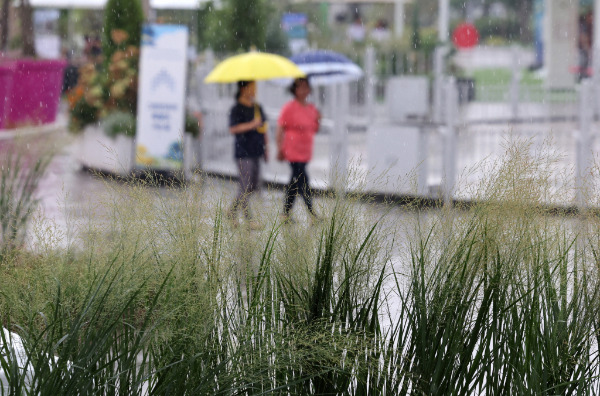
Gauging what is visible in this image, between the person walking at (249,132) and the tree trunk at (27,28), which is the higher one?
the tree trunk at (27,28)

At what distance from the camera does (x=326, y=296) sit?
7.63 ft

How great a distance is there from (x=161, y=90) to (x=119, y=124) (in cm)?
108

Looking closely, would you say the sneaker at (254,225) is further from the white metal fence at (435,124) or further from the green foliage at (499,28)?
the green foliage at (499,28)

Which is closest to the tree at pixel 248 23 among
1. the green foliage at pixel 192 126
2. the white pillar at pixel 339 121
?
the green foliage at pixel 192 126

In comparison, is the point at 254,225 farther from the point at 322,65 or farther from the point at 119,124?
the point at 322,65

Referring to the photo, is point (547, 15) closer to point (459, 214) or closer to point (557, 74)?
point (557, 74)

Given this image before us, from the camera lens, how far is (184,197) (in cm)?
230

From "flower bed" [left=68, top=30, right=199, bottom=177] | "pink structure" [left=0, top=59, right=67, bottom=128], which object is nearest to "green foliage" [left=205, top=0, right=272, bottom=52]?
"pink structure" [left=0, top=59, right=67, bottom=128]

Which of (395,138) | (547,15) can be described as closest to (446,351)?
(395,138)

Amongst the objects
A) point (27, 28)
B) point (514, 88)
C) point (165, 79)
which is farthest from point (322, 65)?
point (27, 28)

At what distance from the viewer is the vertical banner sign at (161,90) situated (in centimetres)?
1148

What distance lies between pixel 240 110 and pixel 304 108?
0.58 m

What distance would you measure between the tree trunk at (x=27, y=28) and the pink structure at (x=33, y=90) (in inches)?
11.5

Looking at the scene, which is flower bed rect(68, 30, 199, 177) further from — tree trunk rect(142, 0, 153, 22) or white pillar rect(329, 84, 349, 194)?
white pillar rect(329, 84, 349, 194)
